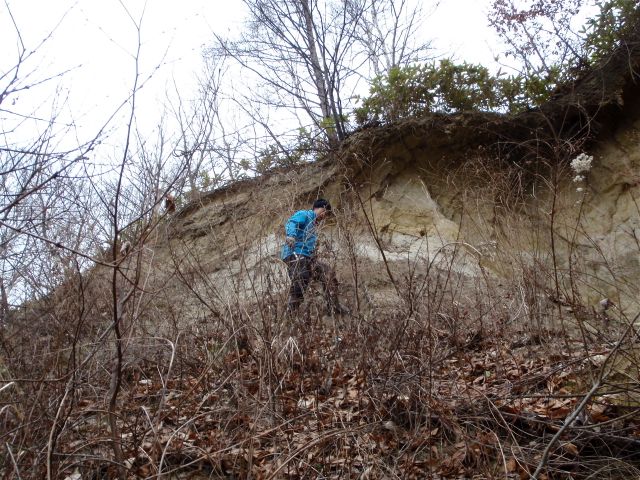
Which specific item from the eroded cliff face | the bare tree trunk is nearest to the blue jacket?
the eroded cliff face

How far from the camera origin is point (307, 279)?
16.6 feet

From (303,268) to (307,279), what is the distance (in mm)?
249

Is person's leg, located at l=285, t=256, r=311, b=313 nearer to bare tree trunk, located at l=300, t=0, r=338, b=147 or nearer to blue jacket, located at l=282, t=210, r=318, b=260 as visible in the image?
blue jacket, located at l=282, t=210, r=318, b=260

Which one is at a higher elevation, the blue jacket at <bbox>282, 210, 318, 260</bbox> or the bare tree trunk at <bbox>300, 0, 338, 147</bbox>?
the bare tree trunk at <bbox>300, 0, 338, 147</bbox>

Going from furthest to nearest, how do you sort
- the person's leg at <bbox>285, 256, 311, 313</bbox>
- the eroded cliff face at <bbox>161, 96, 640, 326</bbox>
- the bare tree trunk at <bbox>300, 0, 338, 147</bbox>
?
the bare tree trunk at <bbox>300, 0, 338, 147</bbox>, the eroded cliff face at <bbox>161, 96, 640, 326</bbox>, the person's leg at <bbox>285, 256, 311, 313</bbox>

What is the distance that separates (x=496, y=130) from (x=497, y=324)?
4.29 metres

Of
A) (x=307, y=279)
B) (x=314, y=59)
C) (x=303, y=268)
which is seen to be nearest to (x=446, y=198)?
(x=314, y=59)

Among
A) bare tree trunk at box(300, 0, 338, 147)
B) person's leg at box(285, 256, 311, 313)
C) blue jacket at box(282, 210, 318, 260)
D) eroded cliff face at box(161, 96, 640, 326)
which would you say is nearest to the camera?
person's leg at box(285, 256, 311, 313)

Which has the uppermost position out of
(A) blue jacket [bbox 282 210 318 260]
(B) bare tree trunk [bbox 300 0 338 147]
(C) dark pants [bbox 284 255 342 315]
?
(B) bare tree trunk [bbox 300 0 338 147]

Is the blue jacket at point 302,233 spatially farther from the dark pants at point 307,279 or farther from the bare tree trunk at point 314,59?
the bare tree trunk at point 314,59

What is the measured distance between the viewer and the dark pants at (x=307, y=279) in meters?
4.66

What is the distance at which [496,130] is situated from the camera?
325 inches

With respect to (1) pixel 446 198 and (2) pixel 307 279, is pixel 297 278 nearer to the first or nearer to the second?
(2) pixel 307 279

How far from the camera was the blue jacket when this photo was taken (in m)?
5.16
